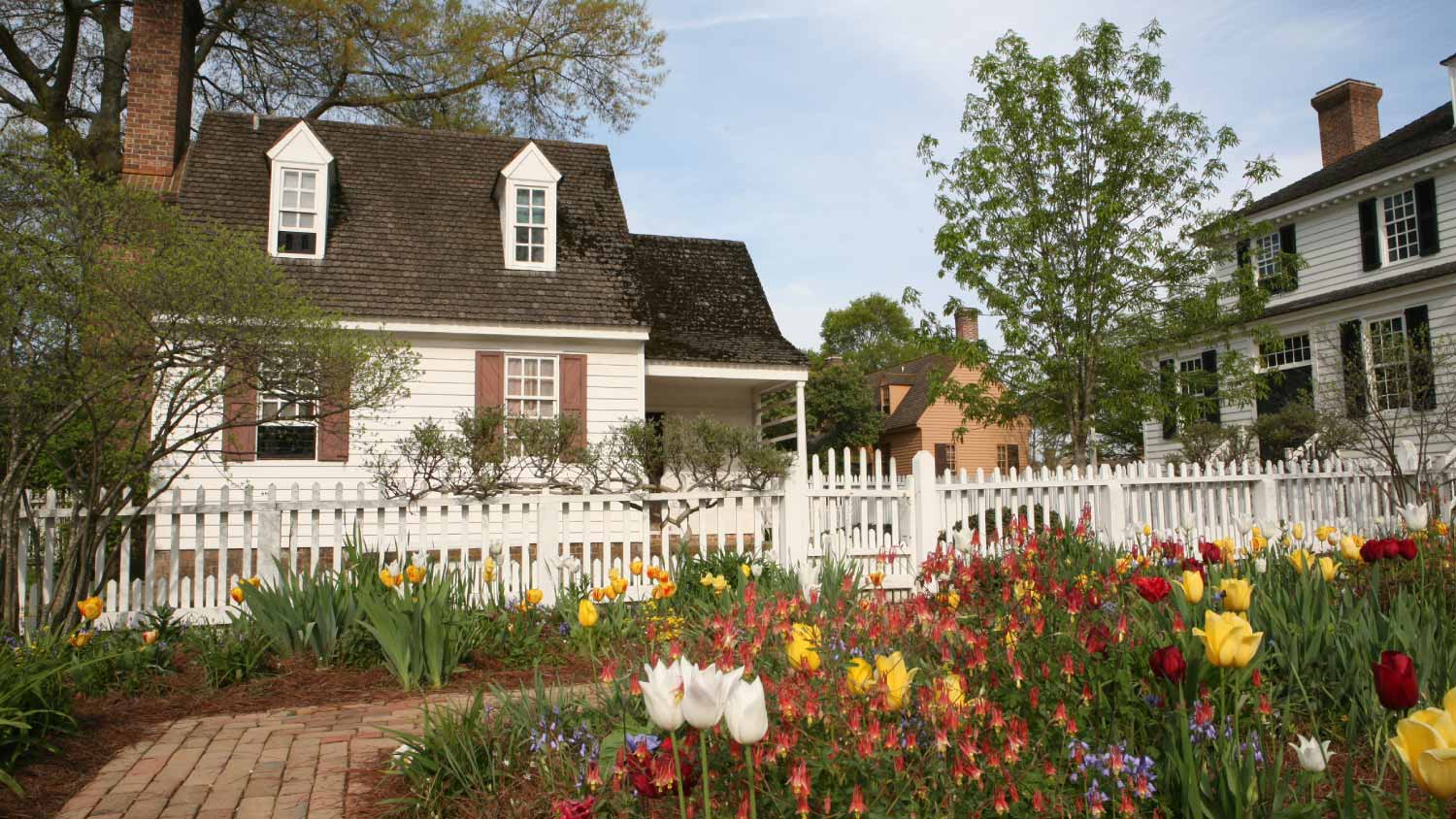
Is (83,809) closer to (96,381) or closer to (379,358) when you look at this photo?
(96,381)

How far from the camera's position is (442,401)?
13.5 m

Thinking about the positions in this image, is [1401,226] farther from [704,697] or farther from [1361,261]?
[704,697]

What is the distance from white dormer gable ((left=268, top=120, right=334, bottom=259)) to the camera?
44.6 ft

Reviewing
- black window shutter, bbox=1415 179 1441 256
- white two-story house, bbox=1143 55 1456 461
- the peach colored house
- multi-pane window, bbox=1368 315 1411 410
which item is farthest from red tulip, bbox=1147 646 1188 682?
the peach colored house

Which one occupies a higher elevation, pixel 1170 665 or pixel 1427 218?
pixel 1427 218

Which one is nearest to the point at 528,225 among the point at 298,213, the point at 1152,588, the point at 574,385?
the point at 574,385

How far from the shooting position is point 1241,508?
10867 millimetres

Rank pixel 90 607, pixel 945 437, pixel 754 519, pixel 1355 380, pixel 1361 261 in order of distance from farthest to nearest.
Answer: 1. pixel 945 437
2. pixel 1361 261
3. pixel 1355 380
4. pixel 754 519
5. pixel 90 607

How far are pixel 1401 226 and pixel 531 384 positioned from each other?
1852 centimetres

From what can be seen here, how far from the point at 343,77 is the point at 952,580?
70.4ft

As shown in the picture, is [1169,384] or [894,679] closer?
[894,679]

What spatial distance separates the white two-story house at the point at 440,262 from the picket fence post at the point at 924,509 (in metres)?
5.86

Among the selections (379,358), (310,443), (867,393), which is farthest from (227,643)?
(867,393)

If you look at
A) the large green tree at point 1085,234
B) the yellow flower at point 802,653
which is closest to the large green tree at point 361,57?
the large green tree at point 1085,234
